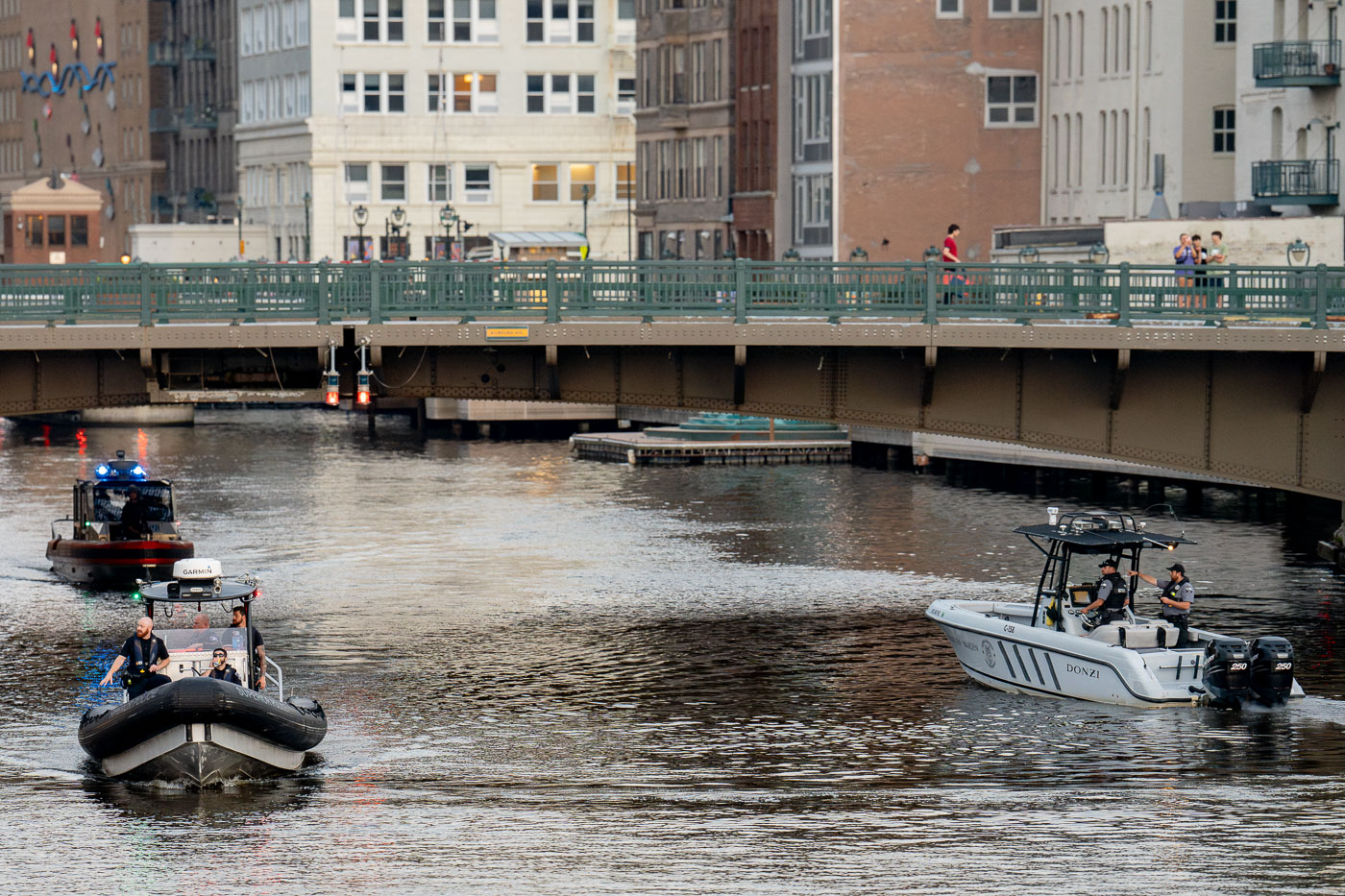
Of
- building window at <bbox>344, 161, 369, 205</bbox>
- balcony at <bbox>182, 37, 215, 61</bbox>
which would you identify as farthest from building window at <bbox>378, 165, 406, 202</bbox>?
balcony at <bbox>182, 37, 215, 61</bbox>

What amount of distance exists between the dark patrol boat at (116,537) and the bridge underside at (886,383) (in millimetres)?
12261

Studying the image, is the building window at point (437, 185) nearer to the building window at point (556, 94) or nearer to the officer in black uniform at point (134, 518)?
the building window at point (556, 94)

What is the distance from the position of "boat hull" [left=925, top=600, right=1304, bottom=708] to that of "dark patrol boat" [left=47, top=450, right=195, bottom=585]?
22999mm

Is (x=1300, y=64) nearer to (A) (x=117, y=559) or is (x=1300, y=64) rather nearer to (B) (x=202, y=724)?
(A) (x=117, y=559)

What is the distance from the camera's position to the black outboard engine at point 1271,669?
46.5 m

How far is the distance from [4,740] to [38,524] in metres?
37.0

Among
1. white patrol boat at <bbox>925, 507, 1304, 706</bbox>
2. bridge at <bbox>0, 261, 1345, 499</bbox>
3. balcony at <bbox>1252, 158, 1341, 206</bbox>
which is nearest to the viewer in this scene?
white patrol boat at <bbox>925, 507, 1304, 706</bbox>

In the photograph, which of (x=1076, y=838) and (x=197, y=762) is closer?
(x=1076, y=838)

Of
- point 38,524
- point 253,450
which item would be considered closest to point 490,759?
point 38,524

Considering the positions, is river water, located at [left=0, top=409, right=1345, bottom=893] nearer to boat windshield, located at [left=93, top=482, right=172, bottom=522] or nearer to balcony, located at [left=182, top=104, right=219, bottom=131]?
boat windshield, located at [left=93, top=482, right=172, bottom=522]

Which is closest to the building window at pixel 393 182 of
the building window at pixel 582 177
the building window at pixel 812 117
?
the building window at pixel 582 177

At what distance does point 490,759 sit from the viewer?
146ft

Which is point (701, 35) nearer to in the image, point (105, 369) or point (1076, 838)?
point (105, 369)

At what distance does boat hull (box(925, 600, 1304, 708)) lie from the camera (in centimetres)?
4731
